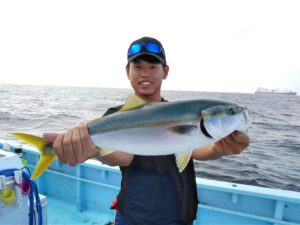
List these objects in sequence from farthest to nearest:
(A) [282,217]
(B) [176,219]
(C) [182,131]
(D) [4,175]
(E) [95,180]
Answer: (E) [95,180] < (A) [282,217] < (D) [4,175] < (B) [176,219] < (C) [182,131]

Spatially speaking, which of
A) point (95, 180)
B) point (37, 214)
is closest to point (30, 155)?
point (95, 180)

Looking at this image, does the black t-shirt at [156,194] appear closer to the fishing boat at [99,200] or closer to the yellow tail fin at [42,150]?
the yellow tail fin at [42,150]

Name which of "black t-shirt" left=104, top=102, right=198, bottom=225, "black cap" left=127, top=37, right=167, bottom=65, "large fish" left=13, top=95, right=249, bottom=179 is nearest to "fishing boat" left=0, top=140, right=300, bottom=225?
"black t-shirt" left=104, top=102, right=198, bottom=225

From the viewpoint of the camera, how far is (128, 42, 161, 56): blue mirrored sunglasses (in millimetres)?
2871

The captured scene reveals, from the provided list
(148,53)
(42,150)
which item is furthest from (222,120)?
(42,150)

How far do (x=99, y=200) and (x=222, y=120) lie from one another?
13.7 ft

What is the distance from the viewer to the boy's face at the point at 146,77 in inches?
114

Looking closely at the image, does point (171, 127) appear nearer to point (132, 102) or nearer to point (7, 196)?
point (132, 102)

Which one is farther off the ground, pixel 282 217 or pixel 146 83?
pixel 146 83

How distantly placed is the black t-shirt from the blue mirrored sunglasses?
787 millimetres

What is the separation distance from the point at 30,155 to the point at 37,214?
10.5 feet

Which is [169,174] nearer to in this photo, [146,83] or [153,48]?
[146,83]

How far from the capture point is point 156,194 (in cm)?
262

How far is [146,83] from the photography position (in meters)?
2.90
